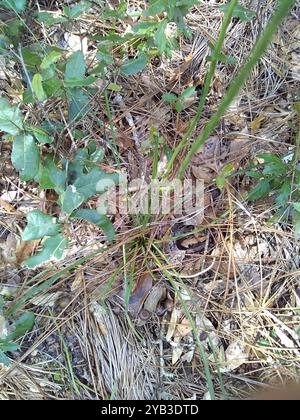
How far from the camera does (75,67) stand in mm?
925

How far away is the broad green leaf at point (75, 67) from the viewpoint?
36.2 inches

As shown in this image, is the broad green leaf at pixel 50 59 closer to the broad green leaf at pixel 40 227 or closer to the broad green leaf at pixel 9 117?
the broad green leaf at pixel 9 117

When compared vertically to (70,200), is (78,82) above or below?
above

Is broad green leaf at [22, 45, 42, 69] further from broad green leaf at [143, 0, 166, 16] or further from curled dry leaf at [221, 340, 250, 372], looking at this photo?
curled dry leaf at [221, 340, 250, 372]

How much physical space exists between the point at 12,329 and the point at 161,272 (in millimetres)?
425

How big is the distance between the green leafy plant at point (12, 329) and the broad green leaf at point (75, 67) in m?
0.58

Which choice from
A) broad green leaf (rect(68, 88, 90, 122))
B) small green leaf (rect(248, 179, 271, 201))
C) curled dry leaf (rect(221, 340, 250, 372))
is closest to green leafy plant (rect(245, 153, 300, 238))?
small green leaf (rect(248, 179, 271, 201))

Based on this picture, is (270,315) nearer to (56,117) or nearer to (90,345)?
(90,345)

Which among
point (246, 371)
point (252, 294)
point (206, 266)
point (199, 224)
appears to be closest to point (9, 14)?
point (199, 224)

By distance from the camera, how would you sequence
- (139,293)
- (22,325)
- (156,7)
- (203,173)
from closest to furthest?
1. (156,7)
2. (22,325)
3. (139,293)
4. (203,173)

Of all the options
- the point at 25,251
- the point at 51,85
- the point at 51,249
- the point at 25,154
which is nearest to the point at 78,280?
the point at 25,251

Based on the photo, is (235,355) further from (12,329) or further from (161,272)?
(12,329)

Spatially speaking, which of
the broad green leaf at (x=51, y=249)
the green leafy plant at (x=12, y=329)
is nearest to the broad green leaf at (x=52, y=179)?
the broad green leaf at (x=51, y=249)

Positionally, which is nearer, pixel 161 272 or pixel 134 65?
pixel 134 65
